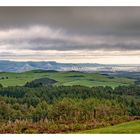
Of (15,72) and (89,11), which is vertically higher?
Answer: (89,11)

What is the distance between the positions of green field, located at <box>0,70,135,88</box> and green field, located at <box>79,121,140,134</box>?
95 centimetres

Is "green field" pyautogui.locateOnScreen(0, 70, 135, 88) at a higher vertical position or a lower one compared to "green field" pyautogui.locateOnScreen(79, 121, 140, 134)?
higher

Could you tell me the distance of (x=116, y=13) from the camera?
16938 mm

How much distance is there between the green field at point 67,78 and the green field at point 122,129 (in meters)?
0.95

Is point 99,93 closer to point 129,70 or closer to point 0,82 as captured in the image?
point 129,70

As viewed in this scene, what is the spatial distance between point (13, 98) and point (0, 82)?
0.45 metres

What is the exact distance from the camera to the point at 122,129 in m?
16.8

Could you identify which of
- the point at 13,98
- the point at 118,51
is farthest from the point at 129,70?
the point at 13,98

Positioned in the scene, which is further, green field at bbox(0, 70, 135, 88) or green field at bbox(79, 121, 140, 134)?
green field at bbox(0, 70, 135, 88)

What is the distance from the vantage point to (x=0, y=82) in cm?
1725

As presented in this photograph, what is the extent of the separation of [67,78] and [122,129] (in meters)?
1.73

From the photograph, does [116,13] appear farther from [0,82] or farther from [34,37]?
[0,82]

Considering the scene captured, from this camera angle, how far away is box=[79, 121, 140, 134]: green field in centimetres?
1660
